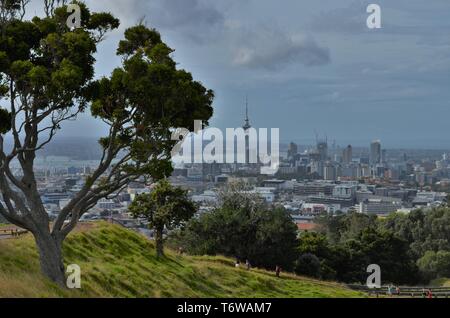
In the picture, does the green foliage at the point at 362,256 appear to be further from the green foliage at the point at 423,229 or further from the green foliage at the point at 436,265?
the green foliage at the point at 423,229

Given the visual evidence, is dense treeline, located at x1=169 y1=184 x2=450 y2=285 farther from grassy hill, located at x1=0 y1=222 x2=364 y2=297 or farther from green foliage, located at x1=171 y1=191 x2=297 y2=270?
grassy hill, located at x1=0 y1=222 x2=364 y2=297

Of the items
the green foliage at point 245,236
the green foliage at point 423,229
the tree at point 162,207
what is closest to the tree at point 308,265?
the green foliage at point 245,236

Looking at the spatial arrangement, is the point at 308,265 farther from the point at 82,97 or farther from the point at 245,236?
the point at 82,97

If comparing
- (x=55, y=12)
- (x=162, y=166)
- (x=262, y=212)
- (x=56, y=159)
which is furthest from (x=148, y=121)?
(x=56, y=159)

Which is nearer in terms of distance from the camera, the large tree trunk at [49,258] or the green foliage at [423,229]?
the large tree trunk at [49,258]

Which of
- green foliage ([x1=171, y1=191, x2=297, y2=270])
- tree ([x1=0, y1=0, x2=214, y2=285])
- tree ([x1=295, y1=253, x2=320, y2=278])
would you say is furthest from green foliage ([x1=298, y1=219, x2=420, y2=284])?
tree ([x1=0, y1=0, x2=214, y2=285])
